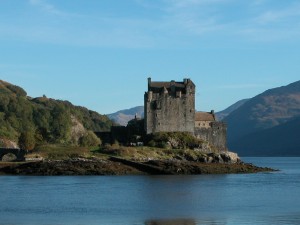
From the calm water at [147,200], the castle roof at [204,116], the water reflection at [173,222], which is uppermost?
the castle roof at [204,116]

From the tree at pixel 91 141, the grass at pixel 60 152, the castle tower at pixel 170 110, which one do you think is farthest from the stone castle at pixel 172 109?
the grass at pixel 60 152

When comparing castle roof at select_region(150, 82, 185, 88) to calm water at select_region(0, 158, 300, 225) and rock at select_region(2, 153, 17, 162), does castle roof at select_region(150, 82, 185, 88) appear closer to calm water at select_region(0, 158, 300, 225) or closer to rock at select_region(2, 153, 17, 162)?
rock at select_region(2, 153, 17, 162)

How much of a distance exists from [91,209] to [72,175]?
30.4 meters

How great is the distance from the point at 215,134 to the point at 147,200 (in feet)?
137

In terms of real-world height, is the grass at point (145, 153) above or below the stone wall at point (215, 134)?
below

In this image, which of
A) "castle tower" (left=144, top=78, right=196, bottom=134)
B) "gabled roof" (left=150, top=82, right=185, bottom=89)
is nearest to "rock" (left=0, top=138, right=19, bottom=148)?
"gabled roof" (left=150, top=82, right=185, bottom=89)

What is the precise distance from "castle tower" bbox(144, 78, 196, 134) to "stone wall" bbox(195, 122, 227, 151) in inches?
78.9

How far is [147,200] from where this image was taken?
169 ft

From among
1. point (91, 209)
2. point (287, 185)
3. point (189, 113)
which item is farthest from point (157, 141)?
point (91, 209)

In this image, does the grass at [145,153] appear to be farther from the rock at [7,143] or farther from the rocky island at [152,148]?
the rock at [7,143]

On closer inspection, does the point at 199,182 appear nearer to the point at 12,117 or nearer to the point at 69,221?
the point at 69,221

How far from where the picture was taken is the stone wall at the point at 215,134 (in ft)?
300

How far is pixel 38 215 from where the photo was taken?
41.9 m

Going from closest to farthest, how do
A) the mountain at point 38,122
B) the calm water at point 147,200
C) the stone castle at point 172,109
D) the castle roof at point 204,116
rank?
the calm water at point 147,200 → the stone castle at point 172,109 → the castle roof at point 204,116 → the mountain at point 38,122
